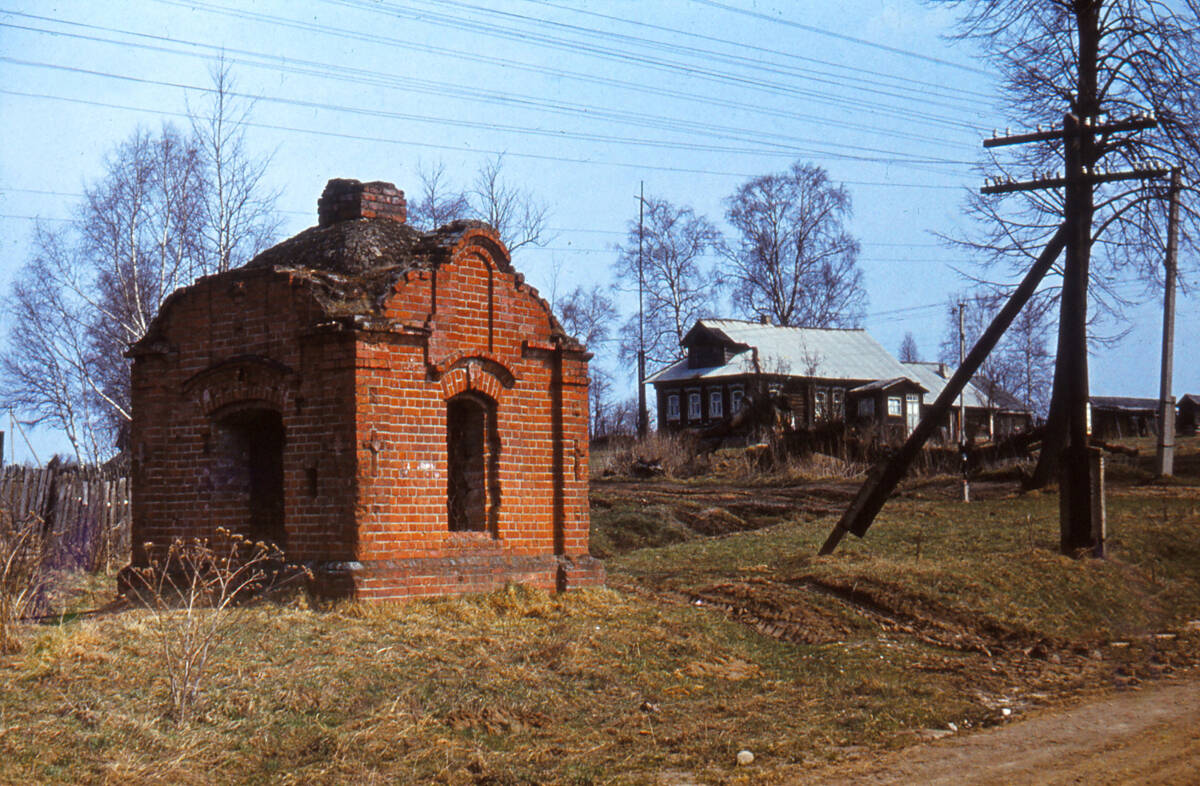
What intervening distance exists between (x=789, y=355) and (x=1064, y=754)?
42491mm

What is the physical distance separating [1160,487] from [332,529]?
1747 centimetres

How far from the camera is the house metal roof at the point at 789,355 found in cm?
4816

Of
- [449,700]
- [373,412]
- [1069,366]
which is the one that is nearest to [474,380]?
[373,412]

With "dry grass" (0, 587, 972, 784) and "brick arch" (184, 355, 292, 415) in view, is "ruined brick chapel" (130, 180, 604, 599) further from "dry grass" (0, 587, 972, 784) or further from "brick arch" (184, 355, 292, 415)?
"dry grass" (0, 587, 972, 784)

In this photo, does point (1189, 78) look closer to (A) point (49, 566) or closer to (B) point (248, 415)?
(B) point (248, 415)

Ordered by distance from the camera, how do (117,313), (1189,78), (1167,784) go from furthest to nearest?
1. (117,313)
2. (1189,78)
3. (1167,784)

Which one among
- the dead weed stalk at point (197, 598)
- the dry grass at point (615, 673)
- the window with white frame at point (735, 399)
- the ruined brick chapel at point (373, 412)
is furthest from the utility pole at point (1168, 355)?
the window with white frame at point (735, 399)

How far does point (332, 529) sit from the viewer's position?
1034 centimetres

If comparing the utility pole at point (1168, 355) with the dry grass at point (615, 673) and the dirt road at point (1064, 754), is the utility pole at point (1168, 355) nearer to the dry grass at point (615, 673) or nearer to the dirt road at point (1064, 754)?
the dry grass at point (615, 673)

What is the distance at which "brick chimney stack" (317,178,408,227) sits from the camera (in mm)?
12523

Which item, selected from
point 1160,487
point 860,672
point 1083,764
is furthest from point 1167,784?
point 1160,487

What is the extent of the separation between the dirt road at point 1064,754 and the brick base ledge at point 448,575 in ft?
15.8

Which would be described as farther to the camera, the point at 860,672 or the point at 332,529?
the point at 332,529

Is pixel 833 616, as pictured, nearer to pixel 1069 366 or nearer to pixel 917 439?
pixel 917 439
